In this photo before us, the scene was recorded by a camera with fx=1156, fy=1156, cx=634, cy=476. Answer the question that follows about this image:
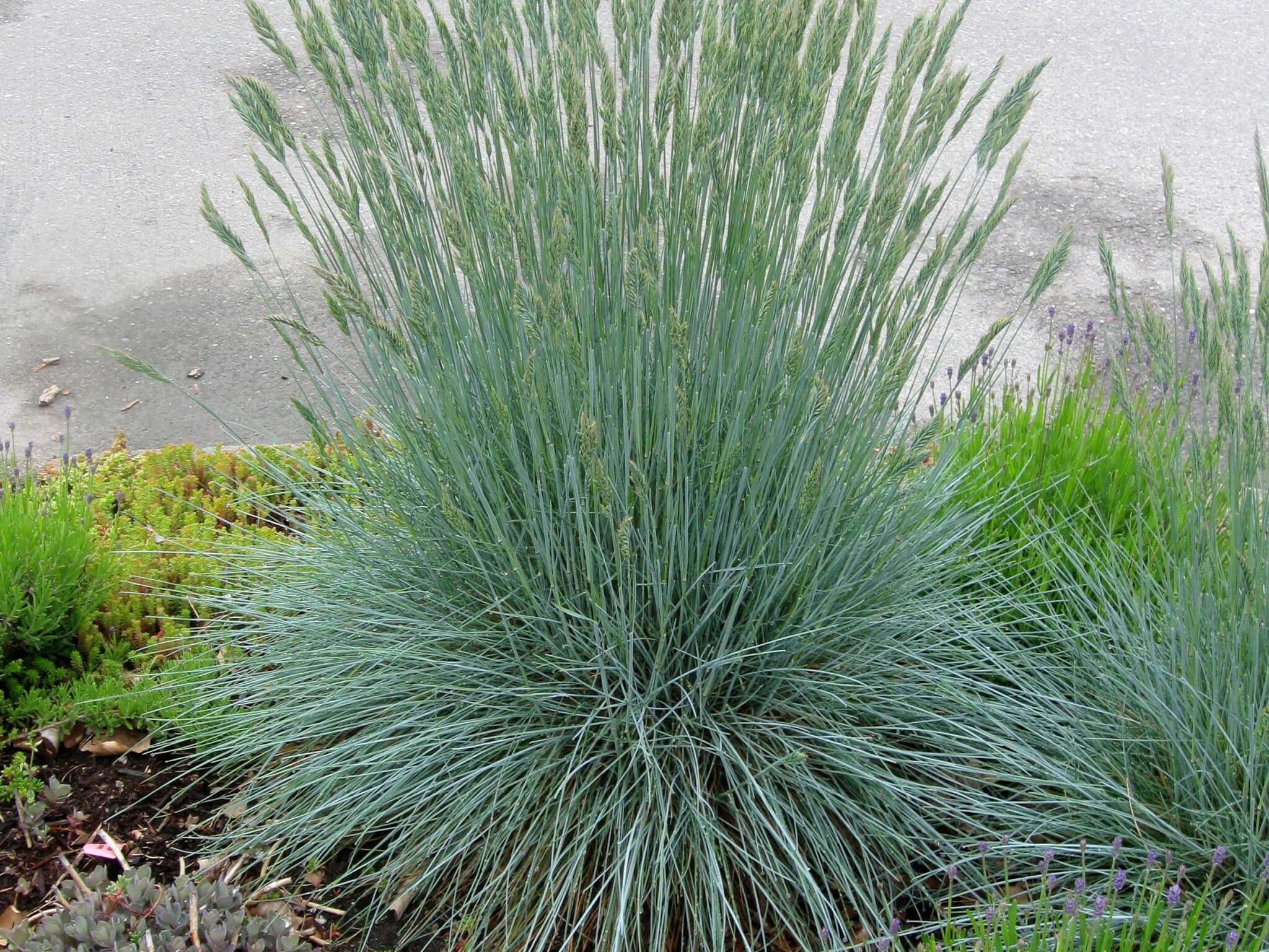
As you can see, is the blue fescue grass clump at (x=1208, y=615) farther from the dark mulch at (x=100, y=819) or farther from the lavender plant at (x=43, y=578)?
the lavender plant at (x=43, y=578)

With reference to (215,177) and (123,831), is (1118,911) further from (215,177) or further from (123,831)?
(215,177)

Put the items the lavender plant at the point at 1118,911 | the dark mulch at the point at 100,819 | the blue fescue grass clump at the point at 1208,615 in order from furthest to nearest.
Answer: the dark mulch at the point at 100,819, the blue fescue grass clump at the point at 1208,615, the lavender plant at the point at 1118,911

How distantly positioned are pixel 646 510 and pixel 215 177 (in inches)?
185

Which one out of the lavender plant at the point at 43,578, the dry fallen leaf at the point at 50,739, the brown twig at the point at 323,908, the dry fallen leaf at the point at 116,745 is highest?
the lavender plant at the point at 43,578

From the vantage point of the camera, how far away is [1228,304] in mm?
2271

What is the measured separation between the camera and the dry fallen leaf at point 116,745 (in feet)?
9.52

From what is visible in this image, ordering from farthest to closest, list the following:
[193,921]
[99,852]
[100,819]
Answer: [100,819] → [99,852] → [193,921]

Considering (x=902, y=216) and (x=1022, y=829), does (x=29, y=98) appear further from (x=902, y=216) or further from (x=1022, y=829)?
(x=1022, y=829)

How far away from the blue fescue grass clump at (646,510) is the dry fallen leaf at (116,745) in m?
0.27

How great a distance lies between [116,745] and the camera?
9.57 ft

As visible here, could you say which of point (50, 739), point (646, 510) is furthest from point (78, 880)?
point (646, 510)

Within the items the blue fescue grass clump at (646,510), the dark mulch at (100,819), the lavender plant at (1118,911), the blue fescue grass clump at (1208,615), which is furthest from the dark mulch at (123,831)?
the blue fescue grass clump at (1208,615)

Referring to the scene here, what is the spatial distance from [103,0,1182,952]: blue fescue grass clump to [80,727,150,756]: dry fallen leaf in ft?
0.89

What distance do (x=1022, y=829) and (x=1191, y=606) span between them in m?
0.58
